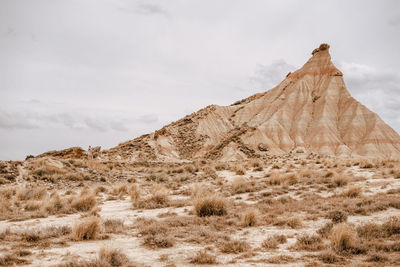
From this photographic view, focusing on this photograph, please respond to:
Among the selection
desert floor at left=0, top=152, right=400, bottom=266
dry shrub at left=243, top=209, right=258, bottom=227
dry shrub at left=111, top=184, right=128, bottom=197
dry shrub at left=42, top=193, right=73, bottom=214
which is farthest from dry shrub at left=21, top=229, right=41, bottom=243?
dry shrub at left=111, top=184, right=128, bottom=197

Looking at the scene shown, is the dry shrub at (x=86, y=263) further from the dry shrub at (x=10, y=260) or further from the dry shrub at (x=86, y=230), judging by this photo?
the dry shrub at (x=86, y=230)

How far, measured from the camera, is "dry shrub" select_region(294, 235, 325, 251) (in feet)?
22.1

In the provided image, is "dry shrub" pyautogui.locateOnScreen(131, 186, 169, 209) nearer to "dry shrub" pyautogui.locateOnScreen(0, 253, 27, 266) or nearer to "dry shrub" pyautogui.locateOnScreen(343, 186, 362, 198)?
"dry shrub" pyautogui.locateOnScreen(0, 253, 27, 266)

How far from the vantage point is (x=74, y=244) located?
736 centimetres

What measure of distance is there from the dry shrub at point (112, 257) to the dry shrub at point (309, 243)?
12.2ft

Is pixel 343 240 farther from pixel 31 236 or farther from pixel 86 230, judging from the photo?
pixel 31 236

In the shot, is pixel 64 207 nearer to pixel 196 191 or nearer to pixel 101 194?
pixel 101 194

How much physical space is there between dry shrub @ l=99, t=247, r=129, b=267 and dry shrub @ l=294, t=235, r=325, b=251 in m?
3.70

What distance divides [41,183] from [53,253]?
524 inches

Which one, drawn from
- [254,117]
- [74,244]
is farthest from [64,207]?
[254,117]

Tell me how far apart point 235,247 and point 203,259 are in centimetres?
96

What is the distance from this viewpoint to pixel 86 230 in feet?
25.4

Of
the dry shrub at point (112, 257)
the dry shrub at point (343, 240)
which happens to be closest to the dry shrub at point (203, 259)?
the dry shrub at point (112, 257)

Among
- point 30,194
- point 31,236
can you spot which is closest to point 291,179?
point 31,236
